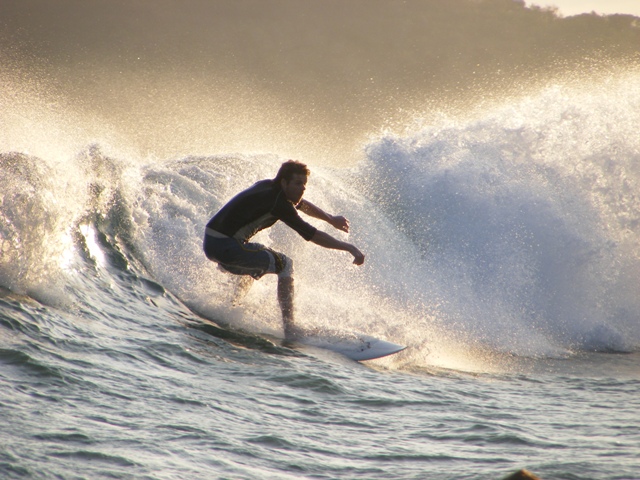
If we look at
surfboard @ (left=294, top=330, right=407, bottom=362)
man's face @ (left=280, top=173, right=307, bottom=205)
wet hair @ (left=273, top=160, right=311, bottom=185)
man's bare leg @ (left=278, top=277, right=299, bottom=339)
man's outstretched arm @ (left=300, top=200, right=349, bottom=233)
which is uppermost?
wet hair @ (left=273, top=160, right=311, bottom=185)

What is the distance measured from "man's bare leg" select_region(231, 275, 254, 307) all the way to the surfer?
39 centimetres

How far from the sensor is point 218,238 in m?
7.11

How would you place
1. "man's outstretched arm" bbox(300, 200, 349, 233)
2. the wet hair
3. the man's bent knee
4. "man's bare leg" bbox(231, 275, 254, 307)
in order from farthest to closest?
"man's bare leg" bbox(231, 275, 254, 307) < the man's bent knee < "man's outstretched arm" bbox(300, 200, 349, 233) < the wet hair

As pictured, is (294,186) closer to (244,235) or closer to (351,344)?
(244,235)

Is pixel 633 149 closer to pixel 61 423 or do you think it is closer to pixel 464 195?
pixel 464 195

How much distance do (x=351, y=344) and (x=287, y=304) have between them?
2.34 ft

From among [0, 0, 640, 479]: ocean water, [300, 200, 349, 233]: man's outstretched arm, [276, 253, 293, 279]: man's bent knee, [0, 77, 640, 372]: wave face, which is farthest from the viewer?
[0, 77, 640, 372]: wave face

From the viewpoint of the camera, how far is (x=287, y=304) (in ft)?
23.8

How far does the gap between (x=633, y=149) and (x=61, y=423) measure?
33.2 feet

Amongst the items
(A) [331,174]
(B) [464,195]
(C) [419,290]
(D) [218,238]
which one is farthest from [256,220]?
(A) [331,174]

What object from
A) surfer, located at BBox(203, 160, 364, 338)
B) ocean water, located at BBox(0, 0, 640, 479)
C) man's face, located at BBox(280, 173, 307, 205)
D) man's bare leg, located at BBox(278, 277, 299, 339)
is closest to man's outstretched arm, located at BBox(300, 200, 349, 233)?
surfer, located at BBox(203, 160, 364, 338)

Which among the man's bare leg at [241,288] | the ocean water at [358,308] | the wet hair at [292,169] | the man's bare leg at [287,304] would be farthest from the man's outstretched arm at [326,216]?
the ocean water at [358,308]

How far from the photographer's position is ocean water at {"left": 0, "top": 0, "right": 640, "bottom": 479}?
432cm

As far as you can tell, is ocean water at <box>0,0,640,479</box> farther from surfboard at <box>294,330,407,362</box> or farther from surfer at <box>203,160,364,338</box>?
surfer at <box>203,160,364,338</box>
